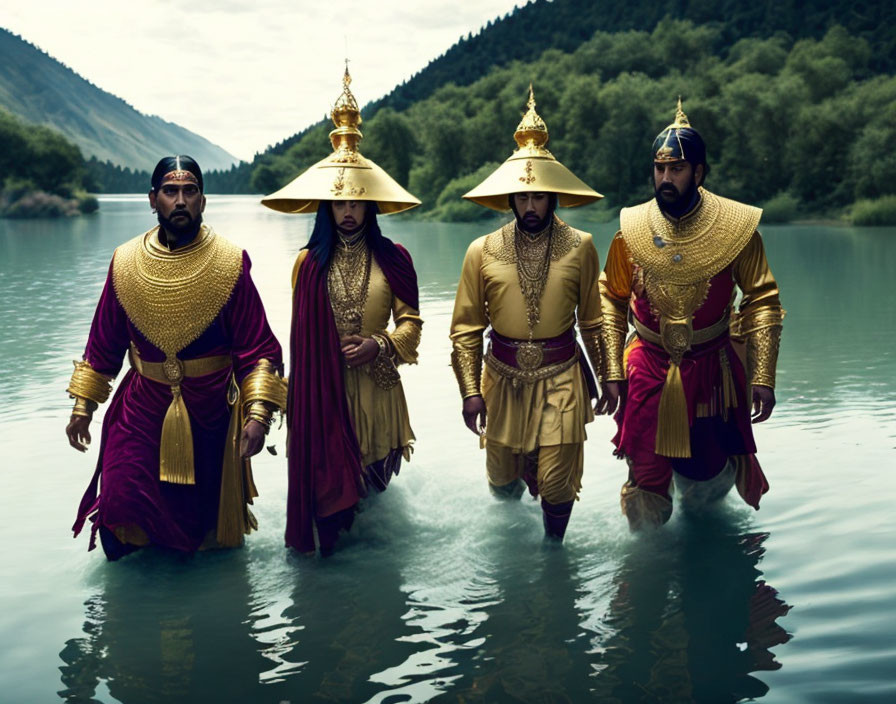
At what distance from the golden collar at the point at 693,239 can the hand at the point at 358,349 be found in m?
1.36

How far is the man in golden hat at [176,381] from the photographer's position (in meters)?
4.65

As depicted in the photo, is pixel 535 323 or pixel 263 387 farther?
pixel 535 323

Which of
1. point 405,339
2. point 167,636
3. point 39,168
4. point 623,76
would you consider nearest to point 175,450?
point 167,636

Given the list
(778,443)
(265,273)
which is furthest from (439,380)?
(265,273)

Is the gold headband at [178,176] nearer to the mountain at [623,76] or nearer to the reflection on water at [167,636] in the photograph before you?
the reflection on water at [167,636]

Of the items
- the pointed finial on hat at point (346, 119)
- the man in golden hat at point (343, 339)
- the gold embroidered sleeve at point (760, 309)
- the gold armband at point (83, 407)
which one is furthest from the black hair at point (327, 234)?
the gold embroidered sleeve at point (760, 309)

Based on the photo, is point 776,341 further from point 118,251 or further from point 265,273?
point 265,273

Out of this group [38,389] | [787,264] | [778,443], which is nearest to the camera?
[778,443]

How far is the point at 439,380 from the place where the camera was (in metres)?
9.70

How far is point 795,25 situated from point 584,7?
3817 centimetres

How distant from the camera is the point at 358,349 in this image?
15.9 feet

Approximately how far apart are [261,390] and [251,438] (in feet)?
0.75

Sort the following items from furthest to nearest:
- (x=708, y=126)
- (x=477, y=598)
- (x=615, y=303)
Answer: (x=708, y=126)
(x=615, y=303)
(x=477, y=598)

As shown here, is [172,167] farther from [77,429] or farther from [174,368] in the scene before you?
[77,429]
